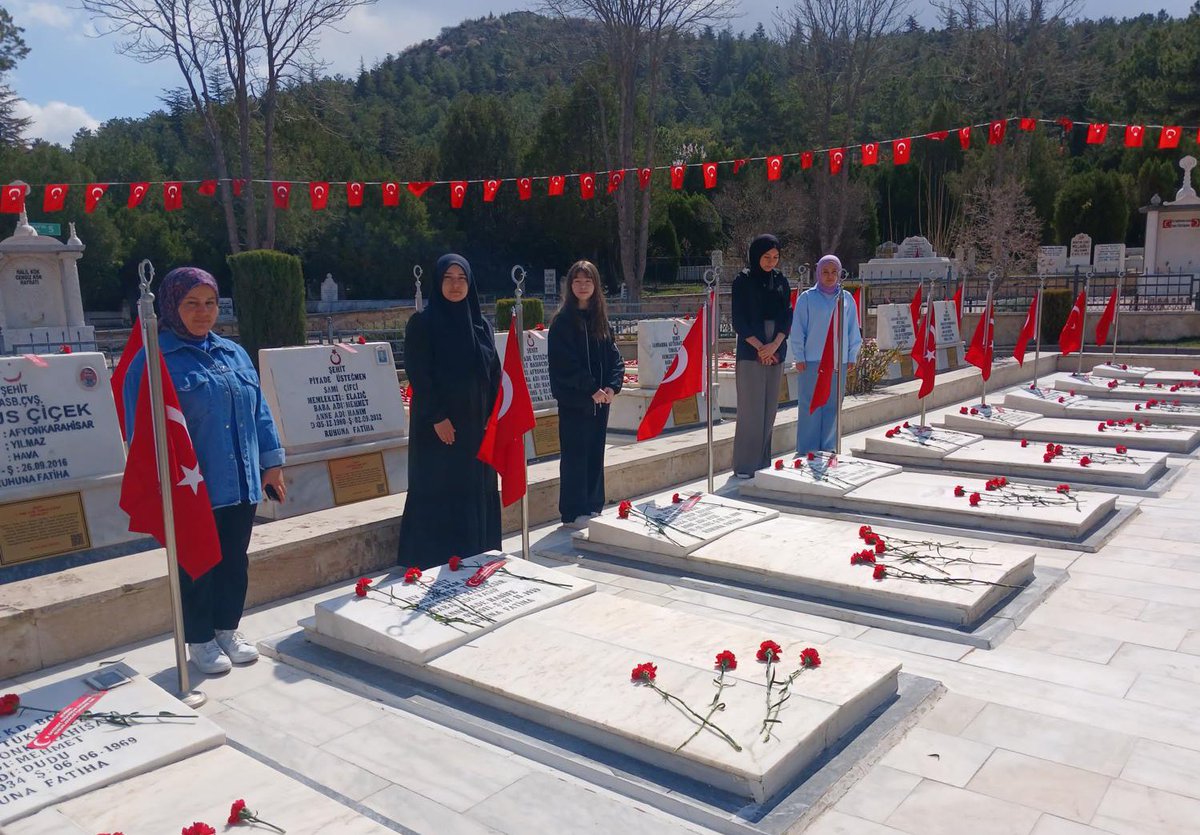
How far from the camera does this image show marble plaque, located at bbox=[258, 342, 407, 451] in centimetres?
636

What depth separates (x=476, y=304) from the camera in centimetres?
489

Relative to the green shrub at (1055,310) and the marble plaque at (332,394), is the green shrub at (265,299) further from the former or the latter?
the green shrub at (1055,310)

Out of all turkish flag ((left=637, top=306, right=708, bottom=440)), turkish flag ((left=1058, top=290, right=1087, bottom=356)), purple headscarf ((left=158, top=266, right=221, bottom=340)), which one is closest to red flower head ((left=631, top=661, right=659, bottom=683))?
purple headscarf ((left=158, top=266, right=221, bottom=340))

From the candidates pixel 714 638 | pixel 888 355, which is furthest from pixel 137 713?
pixel 888 355

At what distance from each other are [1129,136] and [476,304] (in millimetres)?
14433

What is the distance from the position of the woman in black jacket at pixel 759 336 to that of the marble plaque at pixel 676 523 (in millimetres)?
1352

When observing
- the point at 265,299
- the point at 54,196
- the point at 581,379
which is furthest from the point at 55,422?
the point at 54,196

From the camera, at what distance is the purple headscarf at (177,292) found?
3598 mm

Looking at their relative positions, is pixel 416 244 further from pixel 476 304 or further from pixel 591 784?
pixel 591 784

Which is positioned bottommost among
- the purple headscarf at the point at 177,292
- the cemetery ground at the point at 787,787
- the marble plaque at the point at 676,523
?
A: the cemetery ground at the point at 787,787

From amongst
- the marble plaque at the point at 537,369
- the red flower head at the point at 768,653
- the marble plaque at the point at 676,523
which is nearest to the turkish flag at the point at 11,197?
the marble plaque at the point at 537,369

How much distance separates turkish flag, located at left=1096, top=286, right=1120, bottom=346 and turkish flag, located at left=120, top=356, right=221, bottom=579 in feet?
43.8

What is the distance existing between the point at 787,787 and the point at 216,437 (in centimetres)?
246

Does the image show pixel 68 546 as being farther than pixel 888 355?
No
